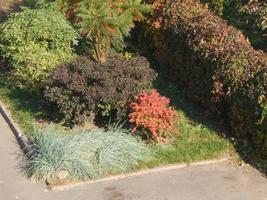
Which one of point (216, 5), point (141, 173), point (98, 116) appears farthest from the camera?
point (216, 5)

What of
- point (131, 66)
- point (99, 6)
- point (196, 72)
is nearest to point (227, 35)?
point (196, 72)

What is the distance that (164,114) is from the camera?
39.4 ft

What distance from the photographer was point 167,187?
10953 mm

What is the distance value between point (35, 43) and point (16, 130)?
8.15 feet

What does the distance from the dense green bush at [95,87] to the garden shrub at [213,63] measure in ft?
3.98

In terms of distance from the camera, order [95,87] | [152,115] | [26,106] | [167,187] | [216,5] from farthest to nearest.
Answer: [216,5] → [26,106] → [95,87] → [152,115] → [167,187]

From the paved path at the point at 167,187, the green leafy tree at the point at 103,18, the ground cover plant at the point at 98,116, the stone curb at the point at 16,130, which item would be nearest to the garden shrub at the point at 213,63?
the ground cover plant at the point at 98,116

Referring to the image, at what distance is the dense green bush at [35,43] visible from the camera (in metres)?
13.9

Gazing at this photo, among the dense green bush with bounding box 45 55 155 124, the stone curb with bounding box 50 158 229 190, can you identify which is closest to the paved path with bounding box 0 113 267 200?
the stone curb with bounding box 50 158 229 190

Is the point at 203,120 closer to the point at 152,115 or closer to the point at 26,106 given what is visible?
the point at 152,115

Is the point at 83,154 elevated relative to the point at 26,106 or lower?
elevated

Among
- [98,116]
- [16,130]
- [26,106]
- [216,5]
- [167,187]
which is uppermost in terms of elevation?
[216,5]

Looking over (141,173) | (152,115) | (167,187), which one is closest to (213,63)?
(152,115)

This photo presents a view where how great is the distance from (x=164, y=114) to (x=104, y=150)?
1.32 meters
